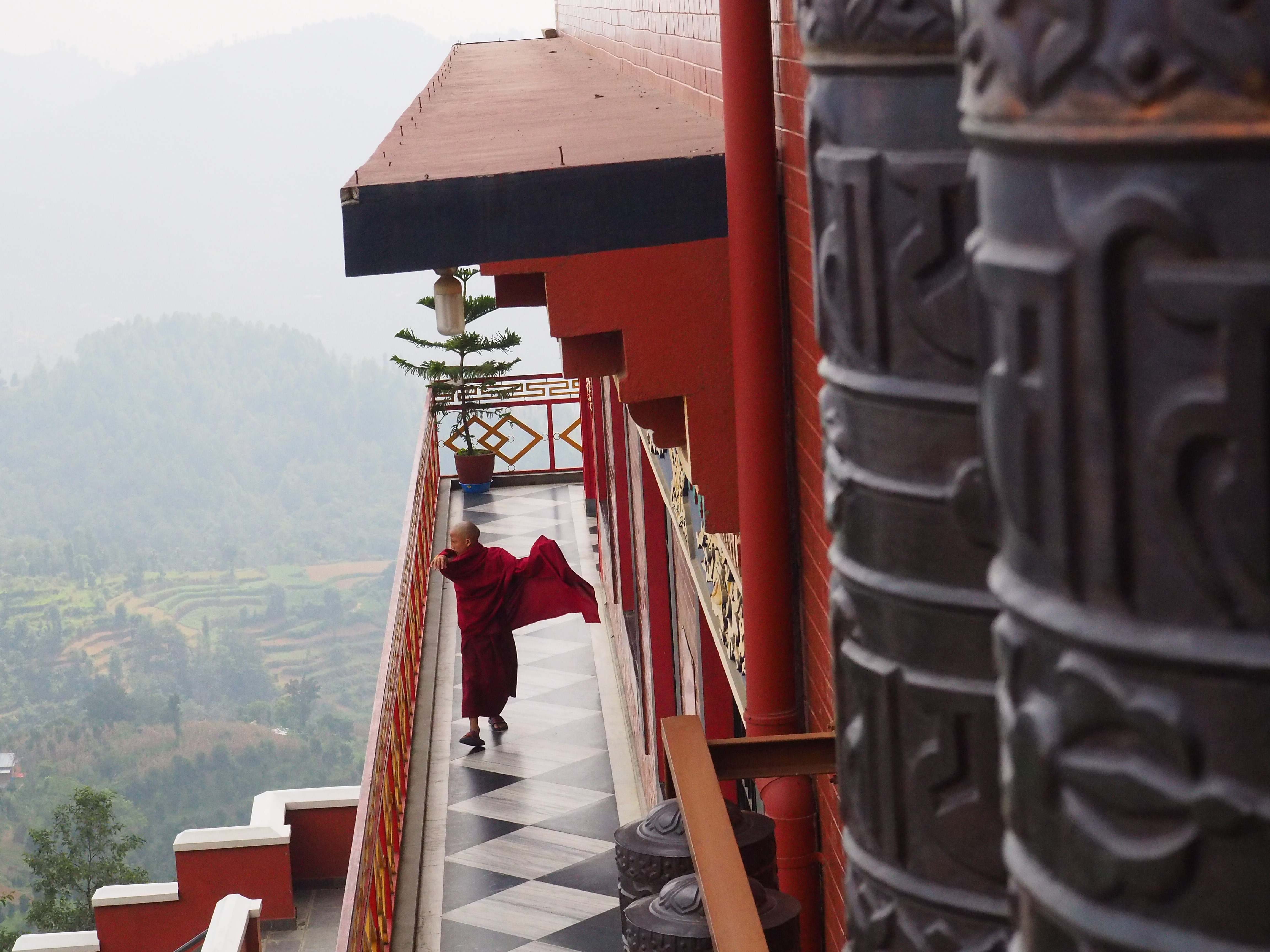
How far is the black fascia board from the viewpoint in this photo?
2746mm

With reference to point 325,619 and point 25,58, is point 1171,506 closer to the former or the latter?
point 325,619

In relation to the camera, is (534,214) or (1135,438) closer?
(1135,438)

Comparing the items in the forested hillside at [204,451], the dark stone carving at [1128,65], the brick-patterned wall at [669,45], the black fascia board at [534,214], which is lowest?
the forested hillside at [204,451]

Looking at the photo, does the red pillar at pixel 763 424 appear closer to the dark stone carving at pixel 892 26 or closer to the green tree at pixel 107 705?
the dark stone carving at pixel 892 26

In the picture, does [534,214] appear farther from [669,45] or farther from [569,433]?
[569,433]

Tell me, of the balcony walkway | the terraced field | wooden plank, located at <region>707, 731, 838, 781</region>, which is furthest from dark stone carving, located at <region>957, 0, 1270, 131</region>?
the terraced field

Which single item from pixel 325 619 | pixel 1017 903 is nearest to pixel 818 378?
pixel 1017 903

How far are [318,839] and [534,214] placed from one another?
12.1 m

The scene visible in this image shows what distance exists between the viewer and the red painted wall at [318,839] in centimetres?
1366

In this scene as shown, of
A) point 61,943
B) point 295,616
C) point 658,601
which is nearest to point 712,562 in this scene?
point 658,601

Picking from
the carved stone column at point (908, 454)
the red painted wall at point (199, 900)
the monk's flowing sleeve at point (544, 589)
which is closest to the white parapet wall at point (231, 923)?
the red painted wall at point (199, 900)

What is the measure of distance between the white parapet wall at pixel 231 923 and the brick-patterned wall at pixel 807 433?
7.29m

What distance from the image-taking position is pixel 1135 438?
0.59 metres

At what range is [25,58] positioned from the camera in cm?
13962
